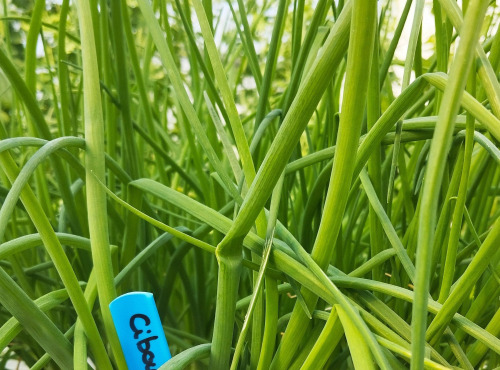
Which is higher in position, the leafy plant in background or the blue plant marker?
the leafy plant in background

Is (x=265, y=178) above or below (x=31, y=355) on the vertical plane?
above

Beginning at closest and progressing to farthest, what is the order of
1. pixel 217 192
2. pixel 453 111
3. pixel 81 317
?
pixel 453 111
pixel 81 317
pixel 217 192

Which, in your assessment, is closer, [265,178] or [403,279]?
[265,178]

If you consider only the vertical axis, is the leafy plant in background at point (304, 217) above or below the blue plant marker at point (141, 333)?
above

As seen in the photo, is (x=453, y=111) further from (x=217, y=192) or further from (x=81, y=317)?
(x=217, y=192)

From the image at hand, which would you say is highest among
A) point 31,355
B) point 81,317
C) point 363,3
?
point 363,3

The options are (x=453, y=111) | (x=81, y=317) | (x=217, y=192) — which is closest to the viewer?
(x=453, y=111)

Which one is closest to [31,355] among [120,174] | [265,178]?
[120,174]
